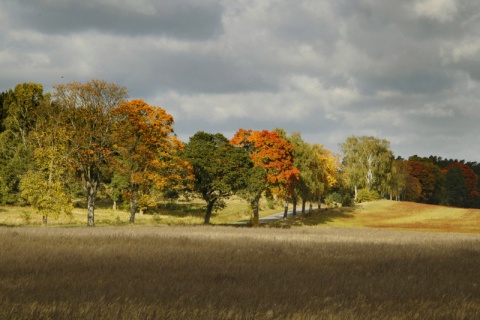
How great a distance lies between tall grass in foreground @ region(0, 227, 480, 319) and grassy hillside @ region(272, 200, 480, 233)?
42794 millimetres

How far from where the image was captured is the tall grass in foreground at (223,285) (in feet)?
22.3

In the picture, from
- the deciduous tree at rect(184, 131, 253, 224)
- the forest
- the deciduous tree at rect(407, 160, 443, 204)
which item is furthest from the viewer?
the deciduous tree at rect(407, 160, 443, 204)

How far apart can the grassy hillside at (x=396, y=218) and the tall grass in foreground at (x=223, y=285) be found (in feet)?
140

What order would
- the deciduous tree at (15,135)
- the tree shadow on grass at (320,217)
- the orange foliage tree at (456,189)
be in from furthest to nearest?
the orange foliage tree at (456,189)
the tree shadow on grass at (320,217)
the deciduous tree at (15,135)

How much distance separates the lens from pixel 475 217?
228 ft

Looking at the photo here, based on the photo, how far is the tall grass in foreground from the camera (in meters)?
6.79

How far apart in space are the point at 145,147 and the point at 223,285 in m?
34.7

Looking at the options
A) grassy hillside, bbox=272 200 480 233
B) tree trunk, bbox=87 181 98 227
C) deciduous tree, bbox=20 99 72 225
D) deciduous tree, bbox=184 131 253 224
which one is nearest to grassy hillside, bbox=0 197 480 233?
grassy hillside, bbox=272 200 480 233

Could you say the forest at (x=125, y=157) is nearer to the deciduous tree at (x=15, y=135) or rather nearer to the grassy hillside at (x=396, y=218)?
the deciduous tree at (x=15, y=135)

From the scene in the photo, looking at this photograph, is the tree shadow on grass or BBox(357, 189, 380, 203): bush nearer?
the tree shadow on grass

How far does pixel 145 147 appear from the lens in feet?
141

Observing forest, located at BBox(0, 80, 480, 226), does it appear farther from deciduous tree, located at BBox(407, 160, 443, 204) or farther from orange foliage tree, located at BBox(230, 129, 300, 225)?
deciduous tree, located at BBox(407, 160, 443, 204)

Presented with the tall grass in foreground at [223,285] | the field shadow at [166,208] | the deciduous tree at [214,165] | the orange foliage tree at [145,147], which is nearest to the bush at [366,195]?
the field shadow at [166,208]

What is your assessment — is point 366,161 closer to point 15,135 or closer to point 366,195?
point 366,195
